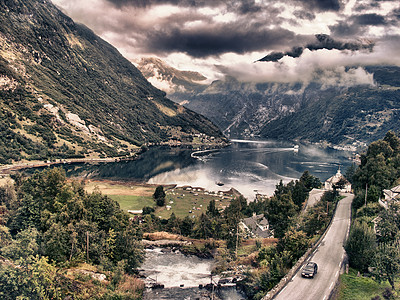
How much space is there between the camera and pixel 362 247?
29.6m

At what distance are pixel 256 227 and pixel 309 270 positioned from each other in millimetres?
43198

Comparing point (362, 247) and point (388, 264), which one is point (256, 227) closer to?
point (362, 247)

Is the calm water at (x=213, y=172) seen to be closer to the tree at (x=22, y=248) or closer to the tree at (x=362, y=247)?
the tree at (x=362, y=247)

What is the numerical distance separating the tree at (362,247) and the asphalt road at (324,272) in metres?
2.07

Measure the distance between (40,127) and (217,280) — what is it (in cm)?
18190

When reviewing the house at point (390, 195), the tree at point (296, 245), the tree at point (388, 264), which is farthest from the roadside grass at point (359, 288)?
the house at point (390, 195)

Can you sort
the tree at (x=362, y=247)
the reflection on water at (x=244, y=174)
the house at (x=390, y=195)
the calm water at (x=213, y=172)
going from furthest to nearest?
the calm water at (x=213, y=172), the reflection on water at (x=244, y=174), the house at (x=390, y=195), the tree at (x=362, y=247)

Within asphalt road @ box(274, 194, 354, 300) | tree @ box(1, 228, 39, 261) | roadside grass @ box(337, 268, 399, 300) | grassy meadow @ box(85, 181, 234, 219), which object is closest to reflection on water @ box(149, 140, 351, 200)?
grassy meadow @ box(85, 181, 234, 219)

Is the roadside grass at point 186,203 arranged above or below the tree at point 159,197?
below

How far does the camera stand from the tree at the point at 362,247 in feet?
96.1

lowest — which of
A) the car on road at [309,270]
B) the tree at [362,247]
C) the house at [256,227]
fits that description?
the house at [256,227]

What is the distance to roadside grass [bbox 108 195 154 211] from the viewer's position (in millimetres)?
92375

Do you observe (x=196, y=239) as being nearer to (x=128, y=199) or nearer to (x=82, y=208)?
(x=82, y=208)

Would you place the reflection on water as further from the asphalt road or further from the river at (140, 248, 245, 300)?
the asphalt road
